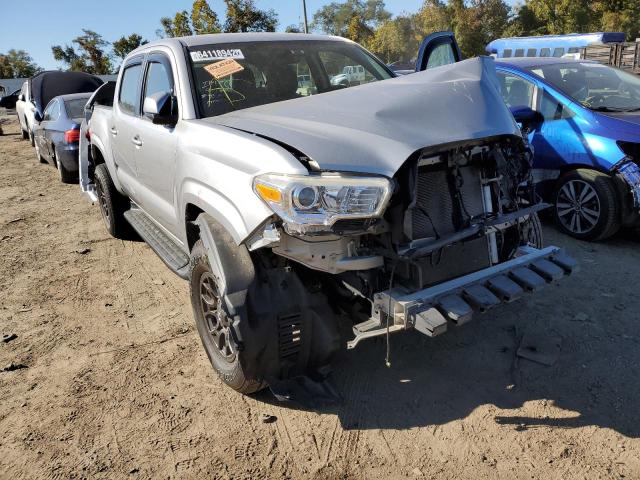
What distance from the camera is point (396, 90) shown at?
9.87 feet

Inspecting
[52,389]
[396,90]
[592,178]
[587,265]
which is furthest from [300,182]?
[592,178]

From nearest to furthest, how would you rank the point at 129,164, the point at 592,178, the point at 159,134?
the point at 159,134
the point at 129,164
the point at 592,178

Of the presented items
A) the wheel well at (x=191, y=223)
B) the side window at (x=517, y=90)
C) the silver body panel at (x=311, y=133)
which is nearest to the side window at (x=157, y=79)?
the silver body panel at (x=311, y=133)

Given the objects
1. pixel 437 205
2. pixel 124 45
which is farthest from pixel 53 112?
pixel 124 45

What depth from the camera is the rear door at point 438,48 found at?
151 inches

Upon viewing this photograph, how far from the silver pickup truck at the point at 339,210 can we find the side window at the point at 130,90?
0.98 m

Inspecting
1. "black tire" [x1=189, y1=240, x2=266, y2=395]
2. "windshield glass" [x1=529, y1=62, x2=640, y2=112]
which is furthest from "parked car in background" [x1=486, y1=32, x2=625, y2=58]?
"black tire" [x1=189, y1=240, x2=266, y2=395]

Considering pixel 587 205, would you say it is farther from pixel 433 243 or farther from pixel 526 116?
pixel 433 243

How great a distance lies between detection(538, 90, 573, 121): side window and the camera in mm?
5421

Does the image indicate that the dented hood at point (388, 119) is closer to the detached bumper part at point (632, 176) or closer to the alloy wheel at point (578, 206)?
the detached bumper part at point (632, 176)

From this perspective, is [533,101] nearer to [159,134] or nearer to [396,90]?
[396,90]

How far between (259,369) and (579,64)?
213 inches

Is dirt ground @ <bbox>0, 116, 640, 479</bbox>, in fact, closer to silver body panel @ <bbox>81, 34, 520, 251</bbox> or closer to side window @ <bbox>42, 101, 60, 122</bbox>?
silver body panel @ <bbox>81, 34, 520, 251</bbox>

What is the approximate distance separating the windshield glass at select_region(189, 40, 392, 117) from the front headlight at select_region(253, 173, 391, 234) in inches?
52.7
